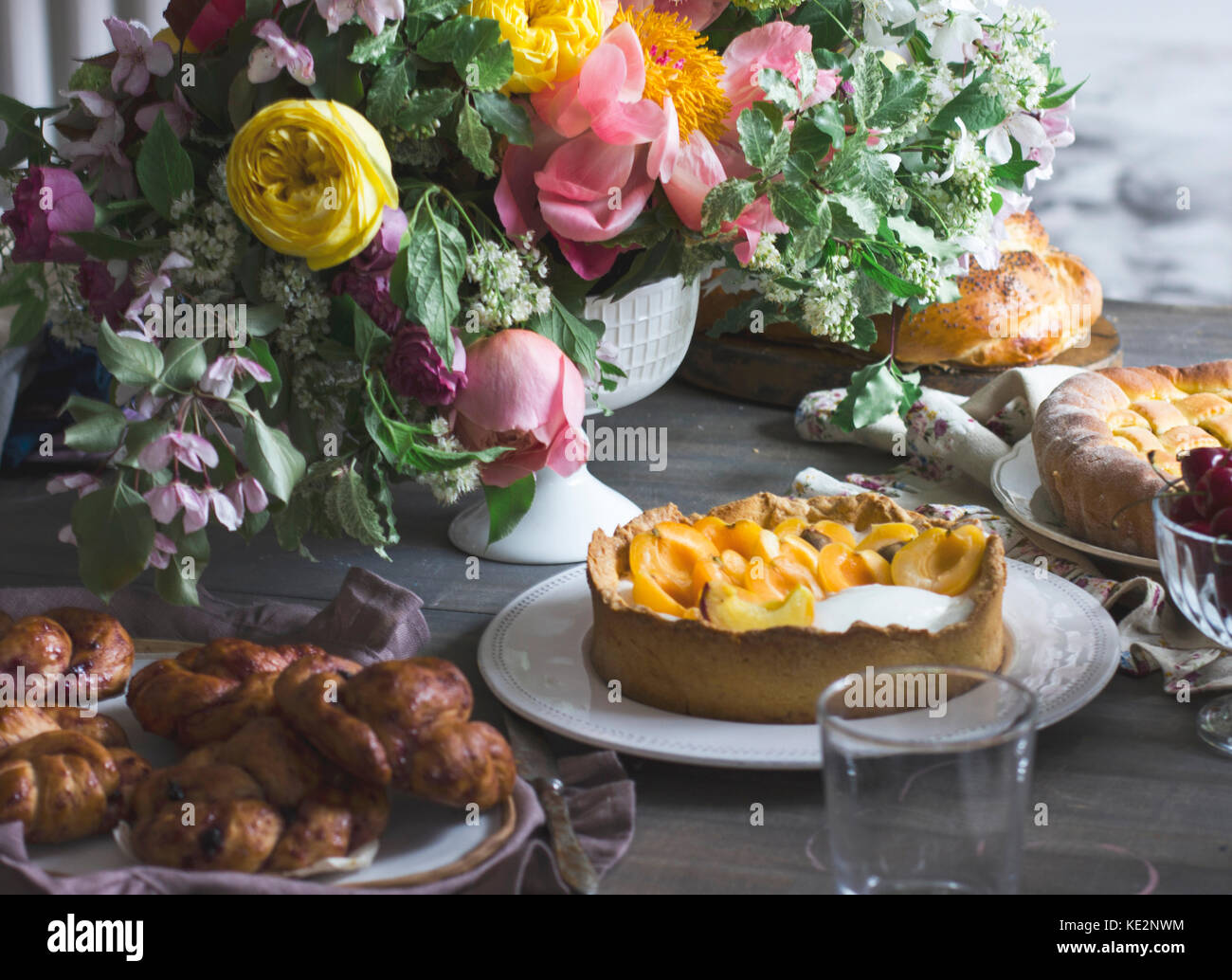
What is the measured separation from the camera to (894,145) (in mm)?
1052

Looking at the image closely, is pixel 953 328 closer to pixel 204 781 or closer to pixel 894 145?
pixel 894 145

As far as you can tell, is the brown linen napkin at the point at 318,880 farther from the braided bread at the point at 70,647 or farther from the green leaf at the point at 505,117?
the green leaf at the point at 505,117

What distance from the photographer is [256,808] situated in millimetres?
675

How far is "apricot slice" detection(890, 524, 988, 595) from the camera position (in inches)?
35.9

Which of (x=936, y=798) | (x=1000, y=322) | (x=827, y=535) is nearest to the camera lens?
(x=936, y=798)

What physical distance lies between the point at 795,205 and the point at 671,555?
263 millimetres

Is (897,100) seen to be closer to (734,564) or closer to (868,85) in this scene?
(868,85)

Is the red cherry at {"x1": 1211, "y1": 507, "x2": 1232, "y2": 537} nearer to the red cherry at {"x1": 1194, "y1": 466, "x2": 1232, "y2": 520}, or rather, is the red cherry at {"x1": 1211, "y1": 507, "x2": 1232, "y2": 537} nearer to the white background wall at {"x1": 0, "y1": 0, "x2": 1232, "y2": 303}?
the red cherry at {"x1": 1194, "y1": 466, "x2": 1232, "y2": 520}

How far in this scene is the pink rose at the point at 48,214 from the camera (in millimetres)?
896

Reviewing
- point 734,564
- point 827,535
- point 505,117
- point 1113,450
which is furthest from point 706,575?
point 1113,450

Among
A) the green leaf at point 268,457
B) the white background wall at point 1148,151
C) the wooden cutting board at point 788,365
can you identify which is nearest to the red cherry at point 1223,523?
the green leaf at point 268,457

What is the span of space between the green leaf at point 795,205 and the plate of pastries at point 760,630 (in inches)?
8.7

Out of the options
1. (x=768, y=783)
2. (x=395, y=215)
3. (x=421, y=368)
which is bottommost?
(x=768, y=783)
